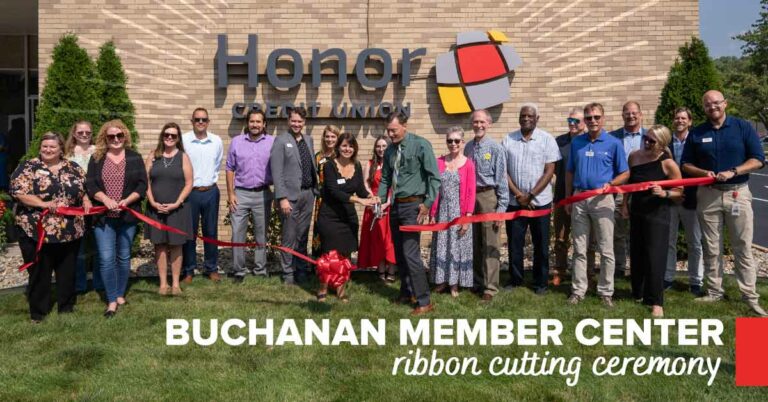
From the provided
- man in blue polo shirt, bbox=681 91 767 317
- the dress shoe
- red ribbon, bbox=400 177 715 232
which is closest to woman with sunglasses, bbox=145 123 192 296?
red ribbon, bbox=400 177 715 232

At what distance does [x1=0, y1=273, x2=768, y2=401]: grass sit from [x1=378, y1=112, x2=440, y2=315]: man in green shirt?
36 centimetres

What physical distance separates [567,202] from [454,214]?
1119mm

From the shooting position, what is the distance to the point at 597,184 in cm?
555

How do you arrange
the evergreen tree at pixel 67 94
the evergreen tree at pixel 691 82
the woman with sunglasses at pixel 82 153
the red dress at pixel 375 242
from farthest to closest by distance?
the evergreen tree at pixel 691 82, the evergreen tree at pixel 67 94, the red dress at pixel 375 242, the woman with sunglasses at pixel 82 153

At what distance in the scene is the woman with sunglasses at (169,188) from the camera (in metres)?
6.01

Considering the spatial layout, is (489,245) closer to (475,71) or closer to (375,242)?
(375,242)

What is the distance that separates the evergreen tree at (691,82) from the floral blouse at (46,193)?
730 centimetres

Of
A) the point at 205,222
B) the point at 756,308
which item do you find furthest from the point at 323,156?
the point at 756,308

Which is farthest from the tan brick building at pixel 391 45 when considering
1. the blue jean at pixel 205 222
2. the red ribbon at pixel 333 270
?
the red ribbon at pixel 333 270

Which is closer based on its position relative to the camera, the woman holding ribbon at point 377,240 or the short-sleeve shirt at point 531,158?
the short-sleeve shirt at point 531,158

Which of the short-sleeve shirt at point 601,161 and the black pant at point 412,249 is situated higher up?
the short-sleeve shirt at point 601,161

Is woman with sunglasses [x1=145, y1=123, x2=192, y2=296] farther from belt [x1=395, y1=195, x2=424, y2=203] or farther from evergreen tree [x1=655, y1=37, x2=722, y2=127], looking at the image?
evergreen tree [x1=655, y1=37, x2=722, y2=127]

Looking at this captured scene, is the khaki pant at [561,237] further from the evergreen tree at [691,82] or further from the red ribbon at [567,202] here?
the evergreen tree at [691,82]

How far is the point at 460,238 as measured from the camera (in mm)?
6000
